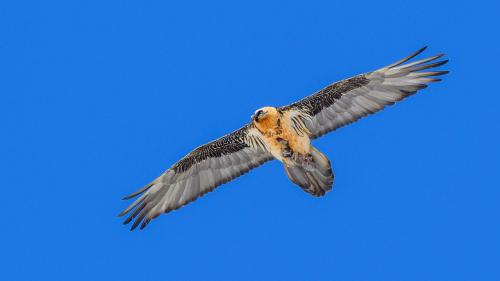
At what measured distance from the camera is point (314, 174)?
73.7 feet

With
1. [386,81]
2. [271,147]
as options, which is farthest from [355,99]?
[271,147]

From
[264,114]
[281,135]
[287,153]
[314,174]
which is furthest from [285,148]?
[264,114]

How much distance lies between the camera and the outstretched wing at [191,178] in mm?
23516

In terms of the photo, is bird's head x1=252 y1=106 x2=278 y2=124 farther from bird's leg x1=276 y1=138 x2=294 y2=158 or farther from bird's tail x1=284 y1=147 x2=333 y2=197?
bird's tail x1=284 y1=147 x2=333 y2=197

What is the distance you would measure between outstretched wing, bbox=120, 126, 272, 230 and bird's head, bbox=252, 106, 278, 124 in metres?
1.61

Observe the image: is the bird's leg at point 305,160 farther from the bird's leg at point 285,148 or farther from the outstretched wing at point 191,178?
the outstretched wing at point 191,178

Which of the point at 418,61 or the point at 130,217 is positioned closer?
the point at 418,61

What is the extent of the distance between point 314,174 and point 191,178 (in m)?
3.25

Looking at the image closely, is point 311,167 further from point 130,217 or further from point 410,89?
point 130,217

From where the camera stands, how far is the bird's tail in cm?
2231

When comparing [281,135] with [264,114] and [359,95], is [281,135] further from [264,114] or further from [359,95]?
[359,95]

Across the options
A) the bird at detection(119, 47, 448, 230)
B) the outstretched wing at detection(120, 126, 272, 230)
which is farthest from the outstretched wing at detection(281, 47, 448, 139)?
the outstretched wing at detection(120, 126, 272, 230)

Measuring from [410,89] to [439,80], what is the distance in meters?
0.70

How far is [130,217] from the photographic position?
2366 centimetres
